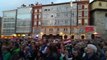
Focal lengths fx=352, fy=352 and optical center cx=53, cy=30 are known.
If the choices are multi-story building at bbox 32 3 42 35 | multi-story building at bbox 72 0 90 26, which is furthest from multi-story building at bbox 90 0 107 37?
multi-story building at bbox 32 3 42 35

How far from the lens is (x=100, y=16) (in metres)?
104

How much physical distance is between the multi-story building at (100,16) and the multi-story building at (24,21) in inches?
948

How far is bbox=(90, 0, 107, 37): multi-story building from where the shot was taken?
338 ft

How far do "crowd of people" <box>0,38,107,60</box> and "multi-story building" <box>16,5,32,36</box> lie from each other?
10428 cm

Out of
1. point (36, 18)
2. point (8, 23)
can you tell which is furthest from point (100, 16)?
point (8, 23)

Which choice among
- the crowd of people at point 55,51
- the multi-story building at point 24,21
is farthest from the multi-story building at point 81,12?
the crowd of people at point 55,51

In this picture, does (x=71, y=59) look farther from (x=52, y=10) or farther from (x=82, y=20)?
(x=52, y=10)

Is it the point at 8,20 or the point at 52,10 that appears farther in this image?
the point at 8,20

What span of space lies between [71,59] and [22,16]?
113 m

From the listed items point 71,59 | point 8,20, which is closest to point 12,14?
point 8,20

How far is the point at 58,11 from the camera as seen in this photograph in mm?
113375

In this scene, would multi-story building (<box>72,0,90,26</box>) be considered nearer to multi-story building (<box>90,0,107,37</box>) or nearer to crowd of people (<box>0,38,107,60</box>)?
multi-story building (<box>90,0,107,37</box>)

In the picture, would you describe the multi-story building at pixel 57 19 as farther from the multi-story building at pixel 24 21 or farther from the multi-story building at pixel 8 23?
the multi-story building at pixel 8 23

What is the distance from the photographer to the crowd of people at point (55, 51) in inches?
348
